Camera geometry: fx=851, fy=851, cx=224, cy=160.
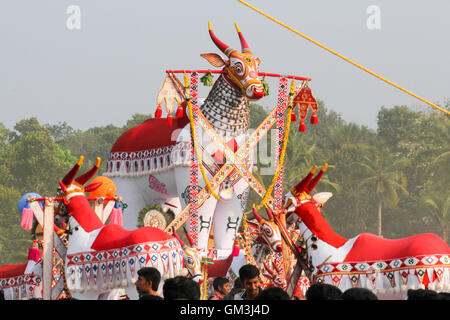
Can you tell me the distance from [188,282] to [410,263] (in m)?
3.87

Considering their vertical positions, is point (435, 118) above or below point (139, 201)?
above

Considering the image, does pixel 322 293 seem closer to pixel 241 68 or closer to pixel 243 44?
pixel 241 68

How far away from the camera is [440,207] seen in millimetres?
32344

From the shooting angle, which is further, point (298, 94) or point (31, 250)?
point (298, 94)

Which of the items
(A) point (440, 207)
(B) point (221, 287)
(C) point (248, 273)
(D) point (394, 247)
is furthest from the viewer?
(A) point (440, 207)

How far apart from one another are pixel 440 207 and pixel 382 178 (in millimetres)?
2615

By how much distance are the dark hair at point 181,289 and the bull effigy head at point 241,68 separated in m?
6.32

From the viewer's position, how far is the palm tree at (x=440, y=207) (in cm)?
3206

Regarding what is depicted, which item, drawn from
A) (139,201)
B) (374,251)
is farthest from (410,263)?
(139,201)

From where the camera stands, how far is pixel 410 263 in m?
9.24

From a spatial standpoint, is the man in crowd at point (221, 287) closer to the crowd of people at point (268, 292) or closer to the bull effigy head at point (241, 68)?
the crowd of people at point (268, 292)

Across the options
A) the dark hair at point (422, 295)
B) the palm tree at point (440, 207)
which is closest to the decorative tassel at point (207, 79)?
the dark hair at point (422, 295)

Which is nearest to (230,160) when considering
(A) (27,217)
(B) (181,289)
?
(A) (27,217)
